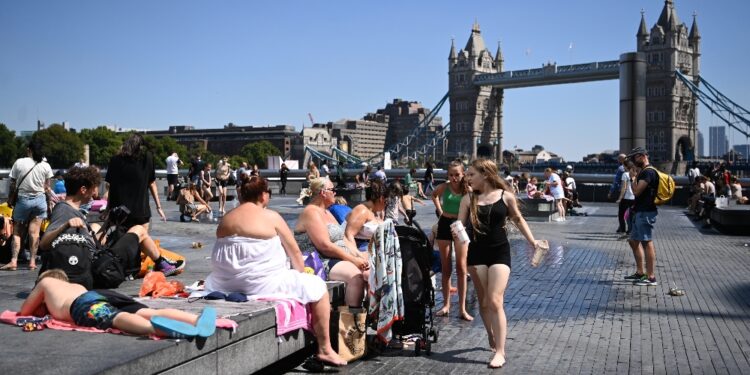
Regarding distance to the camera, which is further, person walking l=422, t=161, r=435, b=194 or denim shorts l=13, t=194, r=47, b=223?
person walking l=422, t=161, r=435, b=194

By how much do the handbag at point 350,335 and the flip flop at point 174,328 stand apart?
154 centimetres

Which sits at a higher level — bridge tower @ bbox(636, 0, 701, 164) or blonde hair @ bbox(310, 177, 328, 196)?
Result: bridge tower @ bbox(636, 0, 701, 164)

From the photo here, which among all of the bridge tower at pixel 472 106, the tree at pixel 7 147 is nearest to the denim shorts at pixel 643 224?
the tree at pixel 7 147

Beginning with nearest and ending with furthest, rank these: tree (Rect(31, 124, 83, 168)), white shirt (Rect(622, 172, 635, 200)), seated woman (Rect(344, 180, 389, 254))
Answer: seated woman (Rect(344, 180, 389, 254))
white shirt (Rect(622, 172, 635, 200))
tree (Rect(31, 124, 83, 168))

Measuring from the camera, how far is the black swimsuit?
5.59 metres

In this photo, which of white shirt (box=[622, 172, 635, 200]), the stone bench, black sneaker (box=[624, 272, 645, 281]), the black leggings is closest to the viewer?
black sneaker (box=[624, 272, 645, 281])

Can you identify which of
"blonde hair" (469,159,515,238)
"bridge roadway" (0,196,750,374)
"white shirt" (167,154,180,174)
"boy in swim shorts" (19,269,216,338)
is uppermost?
"white shirt" (167,154,180,174)

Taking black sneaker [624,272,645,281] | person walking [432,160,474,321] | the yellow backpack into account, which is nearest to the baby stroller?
person walking [432,160,474,321]

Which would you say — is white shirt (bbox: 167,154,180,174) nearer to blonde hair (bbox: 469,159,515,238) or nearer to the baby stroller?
the baby stroller

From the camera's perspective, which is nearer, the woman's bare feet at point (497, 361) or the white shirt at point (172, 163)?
the woman's bare feet at point (497, 361)

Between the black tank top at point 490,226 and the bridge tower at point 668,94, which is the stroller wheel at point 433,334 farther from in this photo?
the bridge tower at point 668,94

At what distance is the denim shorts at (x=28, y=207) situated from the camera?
338 inches

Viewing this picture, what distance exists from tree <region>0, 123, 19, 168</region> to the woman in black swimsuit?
→ 112112 mm

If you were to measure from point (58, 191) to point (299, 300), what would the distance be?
30.3 ft
